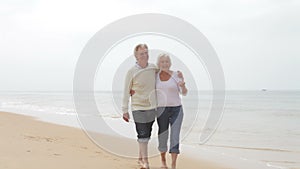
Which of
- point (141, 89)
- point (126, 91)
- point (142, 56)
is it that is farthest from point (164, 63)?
point (126, 91)

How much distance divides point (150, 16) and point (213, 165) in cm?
321

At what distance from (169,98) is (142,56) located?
652 millimetres

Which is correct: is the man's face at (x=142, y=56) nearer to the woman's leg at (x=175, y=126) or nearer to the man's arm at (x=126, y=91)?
the man's arm at (x=126, y=91)

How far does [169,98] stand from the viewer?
448 cm

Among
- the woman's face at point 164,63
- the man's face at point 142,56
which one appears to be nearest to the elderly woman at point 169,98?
the woman's face at point 164,63

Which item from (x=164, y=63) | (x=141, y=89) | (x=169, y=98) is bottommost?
(x=169, y=98)

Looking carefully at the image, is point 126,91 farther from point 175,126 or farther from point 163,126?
point 175,126

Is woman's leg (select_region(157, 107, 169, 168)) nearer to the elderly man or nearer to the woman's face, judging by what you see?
the elderly man

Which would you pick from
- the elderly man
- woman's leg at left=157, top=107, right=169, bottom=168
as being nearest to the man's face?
the elderly man

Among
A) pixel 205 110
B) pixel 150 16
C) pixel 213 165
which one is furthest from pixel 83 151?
pixel 205 110

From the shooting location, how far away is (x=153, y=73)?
441 centimetres

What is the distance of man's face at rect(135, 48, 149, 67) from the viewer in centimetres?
429

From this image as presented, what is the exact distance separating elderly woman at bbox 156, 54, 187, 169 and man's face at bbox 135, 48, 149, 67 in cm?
18

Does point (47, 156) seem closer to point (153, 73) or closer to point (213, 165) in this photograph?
point (153, 73)
